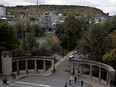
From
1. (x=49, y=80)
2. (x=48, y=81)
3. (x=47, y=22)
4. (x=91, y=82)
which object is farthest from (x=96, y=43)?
(x=47, y=22)

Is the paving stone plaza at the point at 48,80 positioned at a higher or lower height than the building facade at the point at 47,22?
lower

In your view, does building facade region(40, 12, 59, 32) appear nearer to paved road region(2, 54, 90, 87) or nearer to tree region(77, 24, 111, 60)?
tree region(77, 24, 111, 60)

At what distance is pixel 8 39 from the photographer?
54469 millimetres

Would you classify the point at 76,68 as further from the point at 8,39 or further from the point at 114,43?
the point at 8,39

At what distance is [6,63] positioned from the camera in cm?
4797

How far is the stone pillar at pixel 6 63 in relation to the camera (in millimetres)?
47531

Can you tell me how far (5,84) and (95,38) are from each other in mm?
21584

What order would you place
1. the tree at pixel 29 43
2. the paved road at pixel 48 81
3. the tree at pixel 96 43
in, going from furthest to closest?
1. the tree at pixel 29 43
2. the tree at pixel 96 43
3. the paved road at pixel 48 81

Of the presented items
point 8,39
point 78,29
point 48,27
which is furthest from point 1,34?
point 48,27

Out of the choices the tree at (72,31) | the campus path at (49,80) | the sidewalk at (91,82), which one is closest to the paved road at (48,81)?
the campus path at (49,80)

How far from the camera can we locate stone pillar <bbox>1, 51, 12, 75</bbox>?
47531 mm

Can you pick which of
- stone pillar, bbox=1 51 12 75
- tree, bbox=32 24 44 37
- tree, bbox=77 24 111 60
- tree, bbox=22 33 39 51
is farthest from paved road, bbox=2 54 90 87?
tree, bbox=32 24 44 37

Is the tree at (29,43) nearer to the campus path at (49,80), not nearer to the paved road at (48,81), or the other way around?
the campus path at (49,80)

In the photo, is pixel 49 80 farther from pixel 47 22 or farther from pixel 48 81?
pixel 47 22
